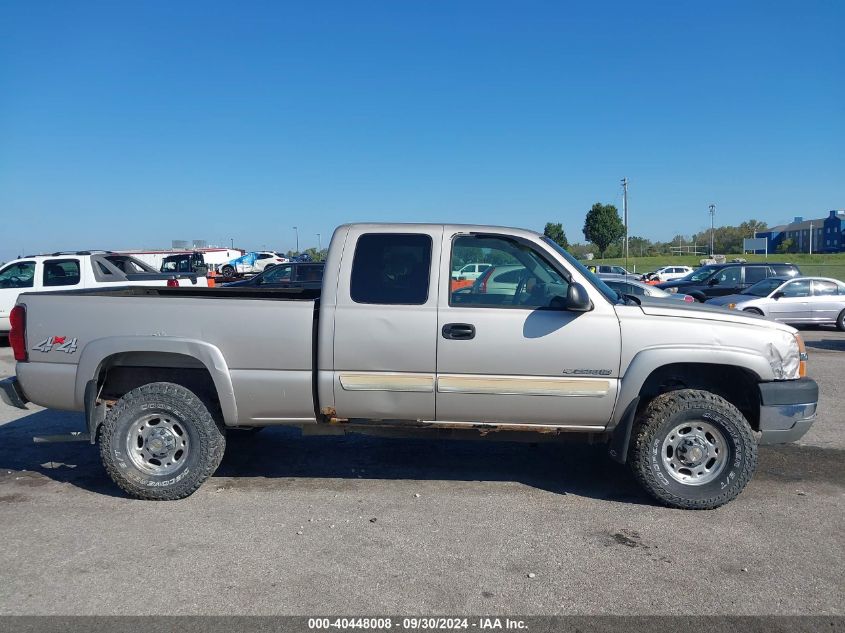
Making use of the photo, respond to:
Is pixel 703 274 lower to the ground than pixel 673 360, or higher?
higher

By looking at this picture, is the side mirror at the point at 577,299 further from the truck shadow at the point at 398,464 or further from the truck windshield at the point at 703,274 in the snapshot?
the truck windshield at the point at 703,274

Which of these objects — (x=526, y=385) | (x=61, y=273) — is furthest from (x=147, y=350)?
(x=61, y=273)

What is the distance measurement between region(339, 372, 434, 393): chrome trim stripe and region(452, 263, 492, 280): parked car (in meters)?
0.76

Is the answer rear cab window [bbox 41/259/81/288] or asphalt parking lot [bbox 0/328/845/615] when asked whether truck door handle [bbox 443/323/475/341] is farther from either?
rear cab window [bbox 41/259/81/288]

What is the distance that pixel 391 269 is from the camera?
4898 mm

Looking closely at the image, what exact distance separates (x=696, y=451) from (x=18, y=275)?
1338 centimetres

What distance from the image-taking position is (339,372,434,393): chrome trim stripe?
4721 mm

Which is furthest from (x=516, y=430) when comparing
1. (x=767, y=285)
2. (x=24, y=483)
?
(x=767, y=285)

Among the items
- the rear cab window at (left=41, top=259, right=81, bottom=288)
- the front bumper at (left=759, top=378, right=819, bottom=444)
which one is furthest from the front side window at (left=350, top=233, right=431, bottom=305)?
the rear cab window at (left=41, top=259, right=81, bottom=288)

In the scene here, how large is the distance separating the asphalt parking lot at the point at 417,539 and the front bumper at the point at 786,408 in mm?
556

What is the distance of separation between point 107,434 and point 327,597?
2.29 m

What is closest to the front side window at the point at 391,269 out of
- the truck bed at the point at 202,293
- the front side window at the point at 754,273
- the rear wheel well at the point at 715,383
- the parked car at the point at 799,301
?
the truck bed at the point at 202,293

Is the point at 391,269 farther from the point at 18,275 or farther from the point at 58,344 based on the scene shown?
the point at 18,275

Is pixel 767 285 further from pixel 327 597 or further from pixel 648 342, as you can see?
pixel 327 597
